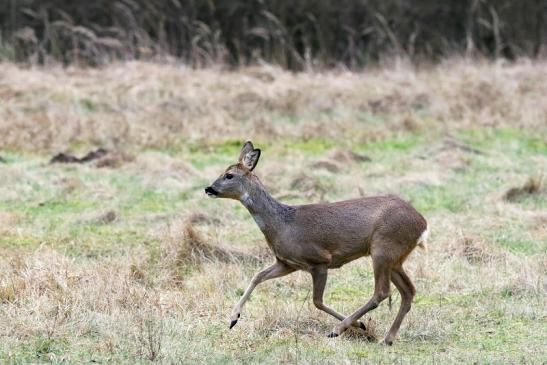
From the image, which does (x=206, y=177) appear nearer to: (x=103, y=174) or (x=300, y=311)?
(x=103, y=174)

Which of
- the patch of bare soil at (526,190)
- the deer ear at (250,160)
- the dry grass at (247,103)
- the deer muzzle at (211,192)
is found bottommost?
the dry grass at (247,103)

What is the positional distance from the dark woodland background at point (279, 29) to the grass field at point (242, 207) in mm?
1854

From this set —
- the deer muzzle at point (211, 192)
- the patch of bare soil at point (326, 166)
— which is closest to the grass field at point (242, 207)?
the patch of bare soil at point (326, 166)

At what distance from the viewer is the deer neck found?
8180mm

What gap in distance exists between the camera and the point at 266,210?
27.3 ft

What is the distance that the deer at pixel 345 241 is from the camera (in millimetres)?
7707

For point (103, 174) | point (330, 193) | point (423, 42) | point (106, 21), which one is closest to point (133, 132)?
point (103, 174)

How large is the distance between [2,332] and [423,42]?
1885 cm

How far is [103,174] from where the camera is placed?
14.2 meters

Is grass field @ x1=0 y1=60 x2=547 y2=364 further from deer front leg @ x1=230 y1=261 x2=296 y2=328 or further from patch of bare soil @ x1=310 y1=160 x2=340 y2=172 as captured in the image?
deer front leg @ x1=230 y1=261 x2=296 y2=328

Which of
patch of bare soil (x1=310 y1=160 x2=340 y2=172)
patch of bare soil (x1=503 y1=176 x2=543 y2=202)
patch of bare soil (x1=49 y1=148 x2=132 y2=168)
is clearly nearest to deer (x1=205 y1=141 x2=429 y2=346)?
patch of bare soil (x1=503 y1=176 x2=543 y2=202)

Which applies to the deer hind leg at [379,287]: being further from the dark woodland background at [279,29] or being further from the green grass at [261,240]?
the dark woodland background at [279,29]

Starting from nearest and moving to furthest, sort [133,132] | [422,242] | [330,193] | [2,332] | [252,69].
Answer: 1. [2,332]
2. [422,242]
3. [330,193]
4. [133,132]
5. [252,69]

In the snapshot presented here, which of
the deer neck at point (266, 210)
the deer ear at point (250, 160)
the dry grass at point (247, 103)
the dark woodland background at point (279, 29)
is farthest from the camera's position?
the dark woodland background at point (279, 29)
